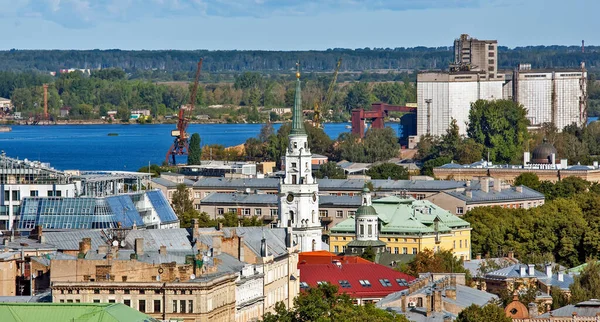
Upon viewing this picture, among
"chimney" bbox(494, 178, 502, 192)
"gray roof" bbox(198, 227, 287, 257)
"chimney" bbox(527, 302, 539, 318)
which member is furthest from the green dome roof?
"chimney" bbox(527, 302, 539, 318)

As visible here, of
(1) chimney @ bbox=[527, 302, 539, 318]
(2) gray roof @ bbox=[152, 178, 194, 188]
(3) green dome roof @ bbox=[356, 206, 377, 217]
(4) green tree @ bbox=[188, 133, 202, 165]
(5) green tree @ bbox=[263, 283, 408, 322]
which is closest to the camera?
(5) green tree @ bbox=[263, 283, 408, 322]

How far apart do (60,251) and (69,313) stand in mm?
22152

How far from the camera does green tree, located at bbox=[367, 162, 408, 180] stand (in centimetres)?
15100

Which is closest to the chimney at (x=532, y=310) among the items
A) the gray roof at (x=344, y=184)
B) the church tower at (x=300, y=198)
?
the church tower at (x=300, y=198)

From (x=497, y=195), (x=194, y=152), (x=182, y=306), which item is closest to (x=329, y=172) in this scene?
(x=497, y=195)

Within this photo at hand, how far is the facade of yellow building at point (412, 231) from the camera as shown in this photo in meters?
104

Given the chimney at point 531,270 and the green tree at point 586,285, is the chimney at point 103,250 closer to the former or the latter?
the green tree at point 586,285

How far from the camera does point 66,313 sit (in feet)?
158

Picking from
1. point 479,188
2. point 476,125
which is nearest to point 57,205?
point 479,188

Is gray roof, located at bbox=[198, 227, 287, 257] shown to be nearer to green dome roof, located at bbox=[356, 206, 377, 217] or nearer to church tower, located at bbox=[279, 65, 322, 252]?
church tower, located at bbox=[279, 65, 322, 252]

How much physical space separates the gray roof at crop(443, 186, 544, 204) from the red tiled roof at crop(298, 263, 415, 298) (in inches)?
1706

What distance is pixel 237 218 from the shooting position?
379ft

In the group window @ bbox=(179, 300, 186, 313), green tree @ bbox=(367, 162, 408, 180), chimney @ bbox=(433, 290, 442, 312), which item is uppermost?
window @ bbox=(179, 300, 186, 313)

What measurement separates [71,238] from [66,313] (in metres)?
27.5
